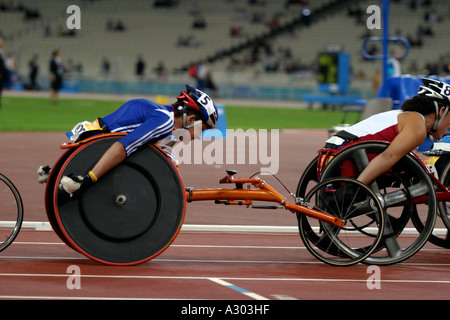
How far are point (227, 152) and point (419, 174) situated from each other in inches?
428

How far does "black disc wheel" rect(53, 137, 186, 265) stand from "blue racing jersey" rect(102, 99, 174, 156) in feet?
Result: 0.45

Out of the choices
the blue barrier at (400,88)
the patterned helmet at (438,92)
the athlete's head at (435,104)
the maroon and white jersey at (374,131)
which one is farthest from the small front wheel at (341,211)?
the blue barrier at (400,88)

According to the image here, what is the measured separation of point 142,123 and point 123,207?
661 millimetres

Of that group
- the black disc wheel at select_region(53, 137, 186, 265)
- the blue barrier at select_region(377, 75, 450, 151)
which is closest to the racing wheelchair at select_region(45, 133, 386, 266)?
the black disc wheel at select_region(53, 137, 186, 265)

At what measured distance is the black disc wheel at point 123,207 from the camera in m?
6.82

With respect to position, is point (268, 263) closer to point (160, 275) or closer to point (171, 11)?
point (160, 275)

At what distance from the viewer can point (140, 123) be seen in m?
7.07

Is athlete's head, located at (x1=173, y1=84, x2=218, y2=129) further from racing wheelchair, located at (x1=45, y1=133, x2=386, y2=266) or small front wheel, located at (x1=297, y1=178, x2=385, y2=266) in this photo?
small front wheel, located at (x1=297, y1=178, x2=385, y2=266)

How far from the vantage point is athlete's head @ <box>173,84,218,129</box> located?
7.27 meters

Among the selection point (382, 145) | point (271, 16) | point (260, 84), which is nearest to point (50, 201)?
point (382, 145)

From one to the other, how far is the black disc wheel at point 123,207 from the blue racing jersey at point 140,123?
0.45 ft

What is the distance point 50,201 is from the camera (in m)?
6.93

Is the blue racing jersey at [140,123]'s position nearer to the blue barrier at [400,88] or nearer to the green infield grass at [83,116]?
the blue barrier at [400,88]

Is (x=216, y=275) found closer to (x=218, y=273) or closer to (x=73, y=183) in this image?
(x=218, y=273)
